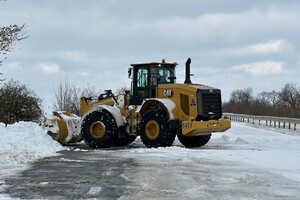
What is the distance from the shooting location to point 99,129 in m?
17.7

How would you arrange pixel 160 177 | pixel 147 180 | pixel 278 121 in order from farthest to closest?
pixel 278 121 < pixel 160 177 < pixel 147 180

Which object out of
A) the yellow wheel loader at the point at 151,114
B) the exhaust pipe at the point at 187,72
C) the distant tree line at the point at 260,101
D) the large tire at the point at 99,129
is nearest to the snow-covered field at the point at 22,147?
the large tire at the point at 99,129

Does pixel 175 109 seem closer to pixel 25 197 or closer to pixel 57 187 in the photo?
pixel 57 187

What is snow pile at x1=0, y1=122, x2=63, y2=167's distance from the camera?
12422mm

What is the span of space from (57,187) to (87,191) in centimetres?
70

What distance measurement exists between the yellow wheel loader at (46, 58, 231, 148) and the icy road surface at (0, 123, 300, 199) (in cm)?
243

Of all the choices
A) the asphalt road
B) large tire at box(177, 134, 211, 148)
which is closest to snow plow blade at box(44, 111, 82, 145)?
large tire at box(177, 134, 211, 148)

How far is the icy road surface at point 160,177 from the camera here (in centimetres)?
794

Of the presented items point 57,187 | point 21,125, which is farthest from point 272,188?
point 21,125

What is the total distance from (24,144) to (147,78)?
5264 mm

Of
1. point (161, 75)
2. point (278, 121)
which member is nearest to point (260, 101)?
point (278, 121)

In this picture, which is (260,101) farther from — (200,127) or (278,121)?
(200,127)

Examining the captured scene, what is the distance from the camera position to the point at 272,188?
845 cm

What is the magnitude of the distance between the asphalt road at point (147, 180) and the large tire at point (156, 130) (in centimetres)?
333
